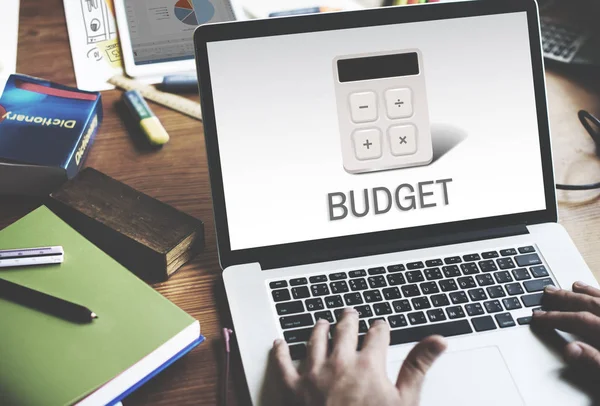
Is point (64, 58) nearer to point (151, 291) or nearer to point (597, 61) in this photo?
point (151, 291)

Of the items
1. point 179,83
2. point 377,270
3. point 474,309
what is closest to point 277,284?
point 377,270

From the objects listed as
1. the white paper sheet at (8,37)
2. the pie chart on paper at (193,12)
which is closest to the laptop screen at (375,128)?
the pie chart on paper at (193,12)

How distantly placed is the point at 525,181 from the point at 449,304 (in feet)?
0.69

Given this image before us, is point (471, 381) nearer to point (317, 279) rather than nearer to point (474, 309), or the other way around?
point (474, 309)

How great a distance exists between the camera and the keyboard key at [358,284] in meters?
0.75

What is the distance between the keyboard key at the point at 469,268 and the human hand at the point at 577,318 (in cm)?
8

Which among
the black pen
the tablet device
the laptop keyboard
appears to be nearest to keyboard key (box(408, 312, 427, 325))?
the laptop keyboard

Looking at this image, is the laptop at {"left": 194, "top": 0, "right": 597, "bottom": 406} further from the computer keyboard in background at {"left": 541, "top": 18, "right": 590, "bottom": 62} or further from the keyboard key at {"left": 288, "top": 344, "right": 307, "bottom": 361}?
the computer keyboard in background at {"left": 541, "top": 18, "right": 590, "bottom": 62}

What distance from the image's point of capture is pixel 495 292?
75 cm

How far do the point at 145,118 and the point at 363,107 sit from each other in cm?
37

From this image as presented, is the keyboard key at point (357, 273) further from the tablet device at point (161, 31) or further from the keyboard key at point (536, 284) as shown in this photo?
the tablet device at point (161, 31)

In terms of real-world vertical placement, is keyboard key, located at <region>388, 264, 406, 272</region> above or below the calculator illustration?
below

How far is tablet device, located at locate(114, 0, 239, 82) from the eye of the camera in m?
1.14

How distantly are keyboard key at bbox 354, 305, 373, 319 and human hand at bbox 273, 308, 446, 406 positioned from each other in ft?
0.13
